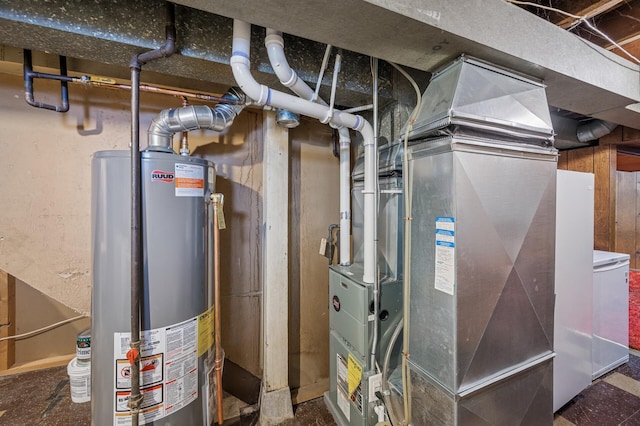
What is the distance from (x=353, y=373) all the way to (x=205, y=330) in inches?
35.0

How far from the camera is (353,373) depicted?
4.90ft

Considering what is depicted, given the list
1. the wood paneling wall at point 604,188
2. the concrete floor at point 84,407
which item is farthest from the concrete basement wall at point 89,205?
the wood paneling wall at point 604,188

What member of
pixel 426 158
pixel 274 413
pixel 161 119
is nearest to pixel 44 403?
pixel 274 413

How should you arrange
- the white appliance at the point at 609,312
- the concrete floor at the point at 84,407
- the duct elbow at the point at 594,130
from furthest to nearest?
the duct elbow at the point at 594,130
the white appliance at the point at 609,312
the concrete floor at the point at 84,407

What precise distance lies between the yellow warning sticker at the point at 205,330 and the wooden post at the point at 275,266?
0.41 m

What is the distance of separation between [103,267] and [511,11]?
2167mm

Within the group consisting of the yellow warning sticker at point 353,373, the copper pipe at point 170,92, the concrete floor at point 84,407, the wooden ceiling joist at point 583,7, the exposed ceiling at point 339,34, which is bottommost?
the concrete floor at point 84,407

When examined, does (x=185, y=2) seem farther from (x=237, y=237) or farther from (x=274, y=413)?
(x=274, y=413)

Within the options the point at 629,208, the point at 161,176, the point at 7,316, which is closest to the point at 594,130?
the point at 629,208

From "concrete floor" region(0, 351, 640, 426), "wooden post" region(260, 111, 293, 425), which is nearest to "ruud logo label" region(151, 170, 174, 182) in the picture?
"wooden post" region(260, 111, 293, 425)

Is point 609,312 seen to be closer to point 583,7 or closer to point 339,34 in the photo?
point 583,7

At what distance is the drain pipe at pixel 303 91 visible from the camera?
1.12 m

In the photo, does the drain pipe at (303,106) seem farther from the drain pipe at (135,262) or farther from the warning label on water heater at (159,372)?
the warning label on water heater at (159,372)

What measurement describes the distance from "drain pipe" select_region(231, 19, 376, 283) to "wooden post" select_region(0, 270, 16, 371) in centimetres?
222
